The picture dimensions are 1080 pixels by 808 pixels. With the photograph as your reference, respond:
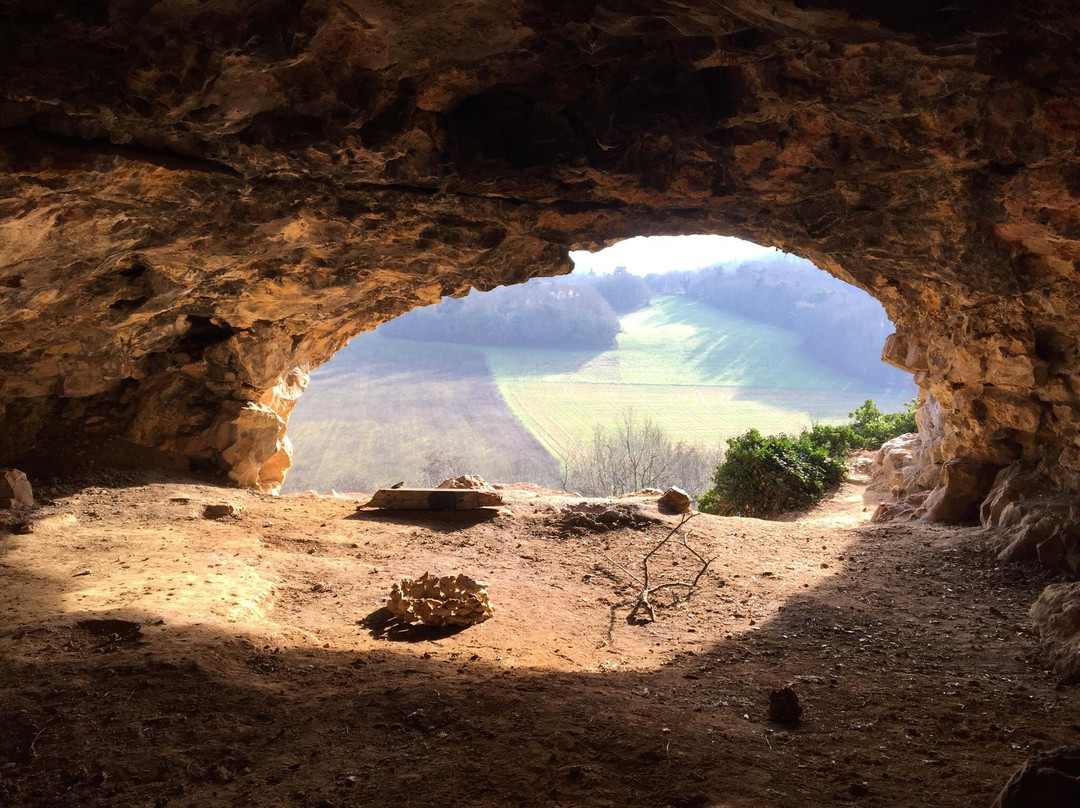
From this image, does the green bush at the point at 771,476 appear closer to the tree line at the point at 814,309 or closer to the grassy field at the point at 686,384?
the grassy field at the point at 686,384

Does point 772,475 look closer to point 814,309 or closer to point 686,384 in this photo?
point 686,384

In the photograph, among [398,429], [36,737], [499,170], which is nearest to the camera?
[36,737]

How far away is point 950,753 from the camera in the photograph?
3.00 m

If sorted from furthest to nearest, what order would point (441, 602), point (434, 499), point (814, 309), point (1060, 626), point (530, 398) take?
point (814, 309)
point (530, 398)
point (434, 499)
point (441, 602)
point (1060, 626)

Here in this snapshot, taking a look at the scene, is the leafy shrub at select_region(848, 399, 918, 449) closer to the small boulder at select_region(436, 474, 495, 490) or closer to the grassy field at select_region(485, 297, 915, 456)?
the small boulder at select_region(436, 474, 495, 490)

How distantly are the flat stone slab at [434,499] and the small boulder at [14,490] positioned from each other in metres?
3.58

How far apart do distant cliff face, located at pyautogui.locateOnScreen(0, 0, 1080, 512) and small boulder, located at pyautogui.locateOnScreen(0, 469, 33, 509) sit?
125 centimetres

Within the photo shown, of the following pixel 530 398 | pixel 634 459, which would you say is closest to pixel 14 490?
pixel 634 459

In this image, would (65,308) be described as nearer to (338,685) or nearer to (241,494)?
(241,494)

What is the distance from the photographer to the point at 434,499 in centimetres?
839

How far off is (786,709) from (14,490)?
7300 millimetres

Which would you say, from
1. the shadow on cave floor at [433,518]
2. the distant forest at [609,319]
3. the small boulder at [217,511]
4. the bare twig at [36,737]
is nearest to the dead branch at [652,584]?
the shadow on cave floor at [433,518]

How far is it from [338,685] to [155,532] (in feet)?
13.1

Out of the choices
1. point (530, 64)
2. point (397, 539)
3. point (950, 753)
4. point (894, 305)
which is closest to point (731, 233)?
point (894, 305)
